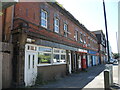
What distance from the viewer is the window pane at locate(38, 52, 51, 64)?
28.8 ft

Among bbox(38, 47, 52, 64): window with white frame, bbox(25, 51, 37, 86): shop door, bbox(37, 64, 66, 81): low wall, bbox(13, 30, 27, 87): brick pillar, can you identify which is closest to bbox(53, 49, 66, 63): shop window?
bbox(37, 64, 66, 81): low wall

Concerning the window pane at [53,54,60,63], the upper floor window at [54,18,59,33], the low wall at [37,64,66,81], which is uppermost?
the upper floor window at [54,18,59,33]

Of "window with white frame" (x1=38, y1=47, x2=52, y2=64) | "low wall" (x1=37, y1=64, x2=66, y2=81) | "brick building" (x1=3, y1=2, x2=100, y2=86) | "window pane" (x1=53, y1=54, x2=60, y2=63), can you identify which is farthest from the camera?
"window pane" (x1=53, y1=54, x2=60, y2=63)

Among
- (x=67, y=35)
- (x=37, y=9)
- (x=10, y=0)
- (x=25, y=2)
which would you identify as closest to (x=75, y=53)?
(x=67, y=35)

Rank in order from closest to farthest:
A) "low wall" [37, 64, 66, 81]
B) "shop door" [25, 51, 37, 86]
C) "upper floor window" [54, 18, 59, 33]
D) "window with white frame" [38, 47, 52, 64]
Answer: "shop door" [25, 51, 37, 86] < "low wall" [37, 64, 66, 81] < "window with white frame" [38, 47, 52, 64] < "upper floor window" [54, 18, 59, 33]

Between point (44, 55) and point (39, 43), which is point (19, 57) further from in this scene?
point (44, 55)

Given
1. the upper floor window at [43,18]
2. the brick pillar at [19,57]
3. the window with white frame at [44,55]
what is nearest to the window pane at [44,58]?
the window with white frame at [44,55]

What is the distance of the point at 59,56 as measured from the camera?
1153 centimetres

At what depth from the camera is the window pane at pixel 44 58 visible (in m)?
8.79

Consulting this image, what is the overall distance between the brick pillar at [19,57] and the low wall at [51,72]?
1.61 metres

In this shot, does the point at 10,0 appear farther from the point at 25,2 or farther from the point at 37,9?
the point at 37,9

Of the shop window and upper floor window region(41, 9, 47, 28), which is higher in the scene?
upper floor window region(41, 9, 47, 28)

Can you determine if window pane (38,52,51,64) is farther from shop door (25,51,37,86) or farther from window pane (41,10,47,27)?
window pane (41,10,47,27)

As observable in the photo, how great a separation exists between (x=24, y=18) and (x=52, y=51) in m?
3.96
